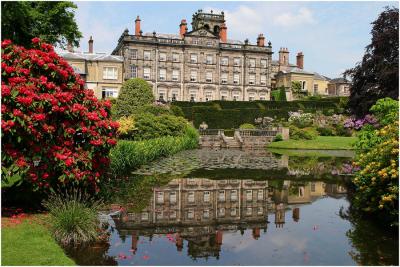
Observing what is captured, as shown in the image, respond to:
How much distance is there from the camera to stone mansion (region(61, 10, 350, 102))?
58.1 metres

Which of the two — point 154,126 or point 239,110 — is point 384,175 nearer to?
point 154,126

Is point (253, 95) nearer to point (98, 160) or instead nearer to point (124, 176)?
point (124, 176)

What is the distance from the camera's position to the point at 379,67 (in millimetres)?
25047

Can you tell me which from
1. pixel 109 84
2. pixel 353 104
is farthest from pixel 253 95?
pixel 353 104

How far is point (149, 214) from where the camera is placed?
10.8 meters

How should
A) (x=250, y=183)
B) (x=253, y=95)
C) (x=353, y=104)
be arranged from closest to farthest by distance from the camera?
(x=250, y=183) < (x=353, y=104) < (x=253, y=95)

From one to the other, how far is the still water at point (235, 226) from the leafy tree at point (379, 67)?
1063 centimetres

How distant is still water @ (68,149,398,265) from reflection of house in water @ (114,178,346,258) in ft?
0.07

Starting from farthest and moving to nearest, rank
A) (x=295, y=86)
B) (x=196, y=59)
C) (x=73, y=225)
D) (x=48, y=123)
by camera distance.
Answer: (x=295, y=86) < (x=196, y=59) < (x=48, y=123) < (x=73, y=225)

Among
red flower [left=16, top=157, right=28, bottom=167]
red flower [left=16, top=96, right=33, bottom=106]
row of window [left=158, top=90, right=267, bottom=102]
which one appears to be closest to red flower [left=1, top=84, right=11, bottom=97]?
red flower [left=16, top=96, right=33, bottom=106]

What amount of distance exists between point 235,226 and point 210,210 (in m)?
1.62

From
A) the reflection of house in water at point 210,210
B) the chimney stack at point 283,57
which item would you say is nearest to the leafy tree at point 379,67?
the reflection of house in water at point 210,210

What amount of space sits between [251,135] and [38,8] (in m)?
27.2

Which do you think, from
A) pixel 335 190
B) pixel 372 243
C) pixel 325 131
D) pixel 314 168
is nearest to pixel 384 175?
pixel 372 243
